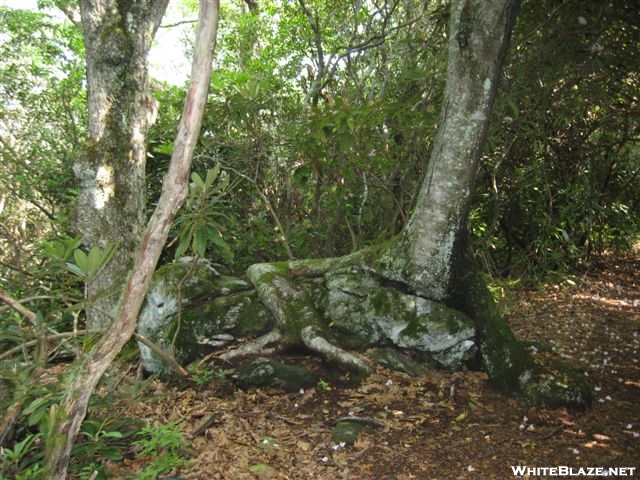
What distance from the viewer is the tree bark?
7.73 ft

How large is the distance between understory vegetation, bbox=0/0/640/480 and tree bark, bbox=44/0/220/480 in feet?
3.71

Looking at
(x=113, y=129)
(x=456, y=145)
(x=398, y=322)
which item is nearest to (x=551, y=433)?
(x=398, y=322)

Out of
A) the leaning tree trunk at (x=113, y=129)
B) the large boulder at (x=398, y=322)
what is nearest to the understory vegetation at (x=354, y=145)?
the leaning tree trunk at (x=113, y=129)

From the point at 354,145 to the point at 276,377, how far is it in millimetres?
3115

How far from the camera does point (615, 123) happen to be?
6805 millimetres

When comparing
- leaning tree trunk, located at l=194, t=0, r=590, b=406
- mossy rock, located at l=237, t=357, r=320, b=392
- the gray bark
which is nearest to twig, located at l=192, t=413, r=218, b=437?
mossy rock, located at l=237, t=357, r=320, b=392

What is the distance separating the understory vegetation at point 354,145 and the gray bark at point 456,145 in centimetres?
75

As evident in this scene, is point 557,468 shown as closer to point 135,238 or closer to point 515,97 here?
point 515,97

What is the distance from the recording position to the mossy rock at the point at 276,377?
4.04 m

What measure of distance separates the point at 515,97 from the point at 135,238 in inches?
178

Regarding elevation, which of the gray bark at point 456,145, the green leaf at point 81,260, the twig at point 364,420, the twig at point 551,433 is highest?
the gray bark at point 456,145

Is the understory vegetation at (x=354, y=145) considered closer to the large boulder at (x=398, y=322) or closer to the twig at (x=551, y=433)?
the large boulder at (x=398, y=322)

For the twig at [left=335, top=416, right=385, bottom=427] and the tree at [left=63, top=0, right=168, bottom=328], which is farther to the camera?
the tree at [left=63, top=0, right=168, bottom=328]

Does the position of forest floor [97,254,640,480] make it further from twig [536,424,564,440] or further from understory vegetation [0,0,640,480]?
understory vegetation [0,0,640,480]
